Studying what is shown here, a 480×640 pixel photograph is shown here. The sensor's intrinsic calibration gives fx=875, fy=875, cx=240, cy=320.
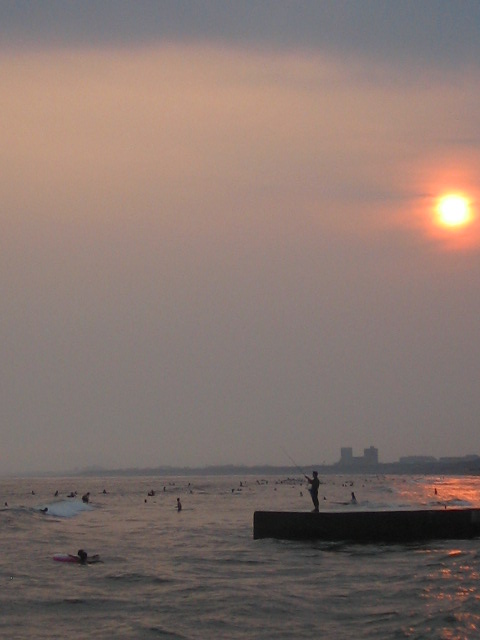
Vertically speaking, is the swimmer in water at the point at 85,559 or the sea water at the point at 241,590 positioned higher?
the swimmer in water at the point at 85,559

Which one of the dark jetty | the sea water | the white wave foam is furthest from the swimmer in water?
the white wave foam

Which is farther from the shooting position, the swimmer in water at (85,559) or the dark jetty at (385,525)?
the dark jetty at (385,525)

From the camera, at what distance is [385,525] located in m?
35.2

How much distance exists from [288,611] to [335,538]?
13.4m

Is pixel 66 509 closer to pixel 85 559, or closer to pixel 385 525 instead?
pixel 85 559

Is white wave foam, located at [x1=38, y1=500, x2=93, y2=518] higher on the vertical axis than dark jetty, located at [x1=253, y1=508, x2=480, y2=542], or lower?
higher

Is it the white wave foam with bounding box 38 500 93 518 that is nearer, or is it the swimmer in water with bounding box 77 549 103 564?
the swimmer in water with bounding box 77 549 103 564

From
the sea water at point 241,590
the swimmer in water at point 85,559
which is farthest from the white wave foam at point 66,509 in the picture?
the swimmer in water at point 85,559

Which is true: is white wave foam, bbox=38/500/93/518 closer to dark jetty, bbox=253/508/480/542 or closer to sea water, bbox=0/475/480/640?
sea water, bbox=0/475/480/640

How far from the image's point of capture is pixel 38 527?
53281 mm

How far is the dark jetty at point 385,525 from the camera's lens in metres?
35.2

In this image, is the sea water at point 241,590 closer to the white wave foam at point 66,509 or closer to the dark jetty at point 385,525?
the dark jetty at point 385,525

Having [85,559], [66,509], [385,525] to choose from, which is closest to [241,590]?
[85,559]

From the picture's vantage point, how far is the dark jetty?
35.2 meters
